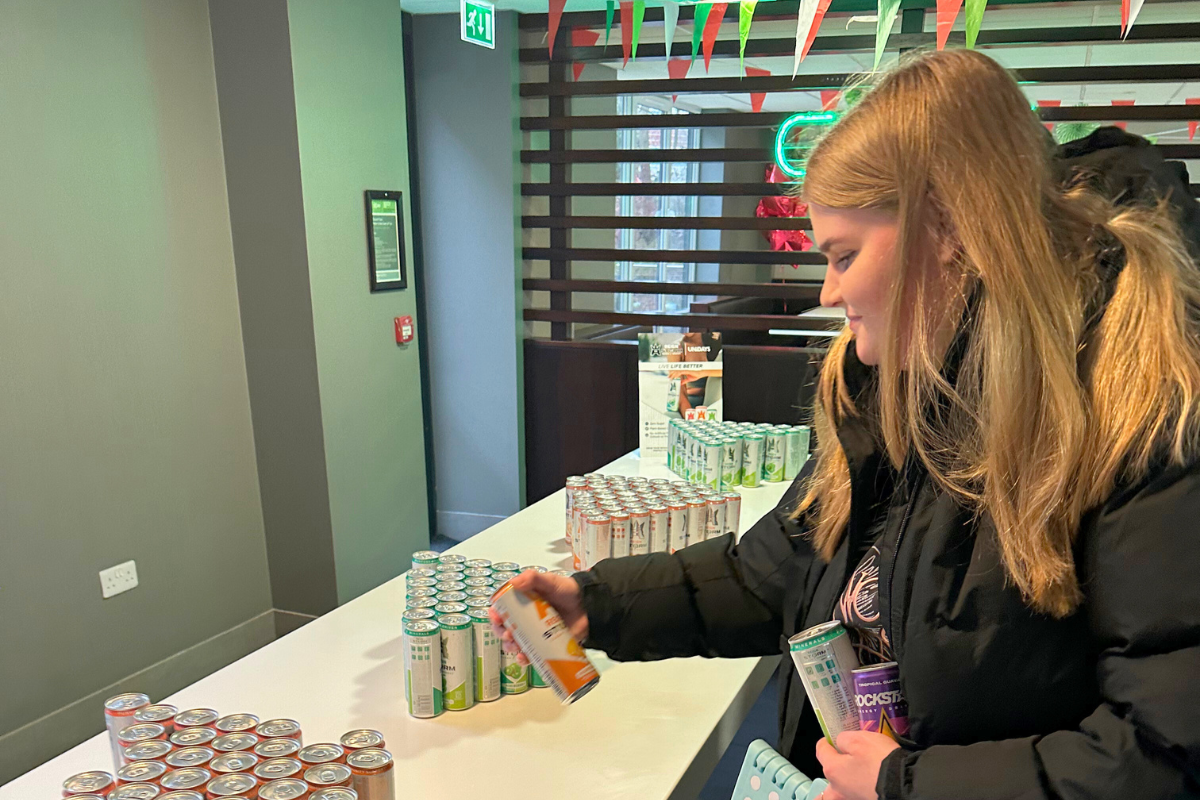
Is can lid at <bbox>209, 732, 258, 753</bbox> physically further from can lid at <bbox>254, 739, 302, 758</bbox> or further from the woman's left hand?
the woman's left hand

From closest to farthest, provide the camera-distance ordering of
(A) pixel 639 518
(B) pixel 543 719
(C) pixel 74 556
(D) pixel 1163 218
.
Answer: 1. (D) pixel 1163 218
2. (B) pixel 543 719
3. (A) pixel 639 518
4. (C) pixel 74 556

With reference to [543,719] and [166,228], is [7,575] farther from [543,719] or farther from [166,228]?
[543,719]

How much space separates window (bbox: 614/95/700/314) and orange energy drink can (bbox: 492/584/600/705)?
21.9 ft

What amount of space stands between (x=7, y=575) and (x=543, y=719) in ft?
7.05

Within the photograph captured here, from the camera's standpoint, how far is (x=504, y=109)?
14.3 feet

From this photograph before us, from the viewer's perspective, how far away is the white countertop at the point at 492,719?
52.3 inches

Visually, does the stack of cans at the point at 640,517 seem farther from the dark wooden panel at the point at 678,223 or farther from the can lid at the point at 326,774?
the dark wooden panel at the point at 678,223

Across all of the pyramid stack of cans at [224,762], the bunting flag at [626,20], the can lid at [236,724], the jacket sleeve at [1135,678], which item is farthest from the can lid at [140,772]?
the bunting flag at [626,20]

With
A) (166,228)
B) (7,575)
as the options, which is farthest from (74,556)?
(166,228)

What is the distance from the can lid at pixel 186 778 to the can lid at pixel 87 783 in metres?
0.08

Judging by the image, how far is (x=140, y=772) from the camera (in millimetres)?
1062

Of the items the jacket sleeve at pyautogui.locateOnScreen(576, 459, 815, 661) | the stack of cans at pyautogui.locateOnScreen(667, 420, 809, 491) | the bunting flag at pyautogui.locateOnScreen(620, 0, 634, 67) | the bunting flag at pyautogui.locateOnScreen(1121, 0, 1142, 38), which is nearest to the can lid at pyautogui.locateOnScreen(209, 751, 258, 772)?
the jacket sleeve at pyautogui.locateOnScreen(576, 459, 815, 661)

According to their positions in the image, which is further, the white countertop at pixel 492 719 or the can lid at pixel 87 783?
the white countertop at pixel 492 719

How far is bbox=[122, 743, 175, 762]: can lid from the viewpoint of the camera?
111cm
